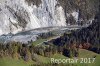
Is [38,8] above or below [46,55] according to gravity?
above

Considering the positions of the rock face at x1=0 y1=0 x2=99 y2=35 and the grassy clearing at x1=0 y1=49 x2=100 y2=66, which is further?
the rock face at x1=0 y1=0 x2=99 y2=35

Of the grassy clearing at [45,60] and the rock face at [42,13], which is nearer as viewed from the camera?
the grassy clearing at [45,60]

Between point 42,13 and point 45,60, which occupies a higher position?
point 42,13

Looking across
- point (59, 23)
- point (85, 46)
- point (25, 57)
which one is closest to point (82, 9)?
point (59, 23)

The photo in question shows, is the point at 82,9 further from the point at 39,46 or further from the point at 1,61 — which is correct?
the point at 1,61

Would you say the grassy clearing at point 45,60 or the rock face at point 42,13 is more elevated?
the rock face at point 42,13

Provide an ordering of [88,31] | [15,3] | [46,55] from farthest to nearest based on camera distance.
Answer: [15,3], [88,31], [46,55]

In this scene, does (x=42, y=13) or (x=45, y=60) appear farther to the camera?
(x=42, y=13)

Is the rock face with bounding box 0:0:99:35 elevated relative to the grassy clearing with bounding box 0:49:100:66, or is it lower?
elevated
